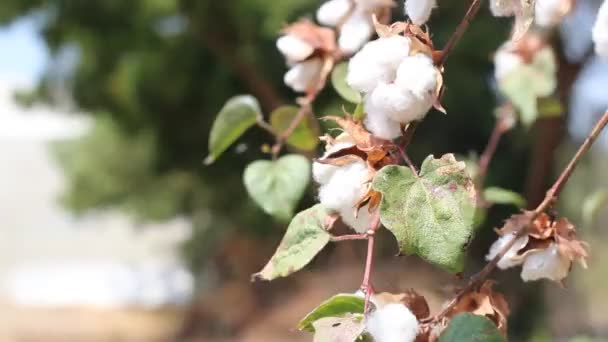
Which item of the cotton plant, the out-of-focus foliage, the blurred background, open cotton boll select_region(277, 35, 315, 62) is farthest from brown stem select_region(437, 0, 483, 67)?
the out-of-focus foliage

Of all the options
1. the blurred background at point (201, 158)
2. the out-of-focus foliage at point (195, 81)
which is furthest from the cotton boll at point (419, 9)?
the out-of-focus foliage at point (195, 81)

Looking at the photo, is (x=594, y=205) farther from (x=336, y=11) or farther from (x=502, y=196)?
(x=336, y=11)

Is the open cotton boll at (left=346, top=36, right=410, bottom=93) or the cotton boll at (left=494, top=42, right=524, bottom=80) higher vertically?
the open cotton boll at (left=346, top=36, right=410, bottom=93)

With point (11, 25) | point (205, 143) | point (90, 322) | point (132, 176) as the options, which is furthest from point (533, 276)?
point (90, 322)

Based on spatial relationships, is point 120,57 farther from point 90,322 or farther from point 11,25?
point 90,322

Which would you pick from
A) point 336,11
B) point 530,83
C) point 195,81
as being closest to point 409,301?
point 336,11

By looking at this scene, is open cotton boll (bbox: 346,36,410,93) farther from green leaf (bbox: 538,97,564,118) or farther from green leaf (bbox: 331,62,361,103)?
green leaf (bbox: 538,97,564,118)

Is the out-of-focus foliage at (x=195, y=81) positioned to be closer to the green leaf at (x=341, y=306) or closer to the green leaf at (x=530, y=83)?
the green leaf at (x=530, y=83)

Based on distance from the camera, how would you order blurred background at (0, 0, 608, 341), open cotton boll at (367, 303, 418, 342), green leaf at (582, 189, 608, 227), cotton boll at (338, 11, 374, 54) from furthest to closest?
blurred background at (0, 0, 608, 341), green leaf at (582, 189, 608, 227), cotton boll at (338, 11, 374, 54), open cotton boll at (367, 303, 418, 342)
